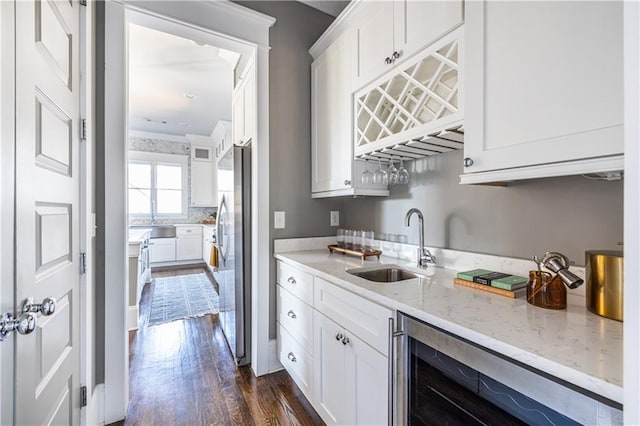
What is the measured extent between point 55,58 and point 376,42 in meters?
1.48

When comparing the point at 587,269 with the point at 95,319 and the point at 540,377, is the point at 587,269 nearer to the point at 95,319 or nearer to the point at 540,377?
the point at 540,377

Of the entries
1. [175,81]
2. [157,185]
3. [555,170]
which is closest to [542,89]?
[555,170]

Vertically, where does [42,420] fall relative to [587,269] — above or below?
below

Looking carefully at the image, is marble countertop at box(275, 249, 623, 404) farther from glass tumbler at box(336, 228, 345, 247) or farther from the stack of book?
glass tumbler at box(336, 228, 345, 247)

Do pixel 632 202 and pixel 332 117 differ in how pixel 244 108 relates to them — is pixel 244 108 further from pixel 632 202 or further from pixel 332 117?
pixel 632 202

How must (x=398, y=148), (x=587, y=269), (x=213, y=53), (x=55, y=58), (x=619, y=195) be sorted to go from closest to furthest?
1. (x=587, y=269)
2. (x=619, y=195)
3. (x=55, y=58)
4. (x=398, y=148)
5. (x=213, y=53)

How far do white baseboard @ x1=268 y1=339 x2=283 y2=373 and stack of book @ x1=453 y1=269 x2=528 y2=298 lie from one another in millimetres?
1476

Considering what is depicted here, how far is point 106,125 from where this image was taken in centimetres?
162

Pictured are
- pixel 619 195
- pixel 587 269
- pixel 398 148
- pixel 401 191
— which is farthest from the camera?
pixel 401 191

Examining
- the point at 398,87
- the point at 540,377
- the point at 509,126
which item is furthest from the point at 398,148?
the point at 540,377

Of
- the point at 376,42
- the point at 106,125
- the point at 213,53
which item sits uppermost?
the point at 213,53

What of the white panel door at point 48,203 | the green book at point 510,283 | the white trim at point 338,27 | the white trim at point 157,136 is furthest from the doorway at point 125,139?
the white trim at point 157,136

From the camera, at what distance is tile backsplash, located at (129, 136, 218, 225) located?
239 inches

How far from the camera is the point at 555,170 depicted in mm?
869
